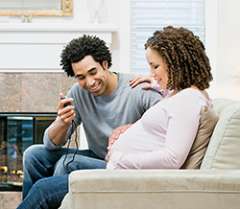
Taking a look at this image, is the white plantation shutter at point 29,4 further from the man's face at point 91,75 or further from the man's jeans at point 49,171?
the man's jeans at point 49,171

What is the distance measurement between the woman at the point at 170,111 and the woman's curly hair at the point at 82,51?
0.46 m

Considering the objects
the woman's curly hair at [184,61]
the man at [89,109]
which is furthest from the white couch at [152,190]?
the man at [89,109]

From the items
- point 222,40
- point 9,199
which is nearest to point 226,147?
point 222,40

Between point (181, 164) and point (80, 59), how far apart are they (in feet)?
2.84

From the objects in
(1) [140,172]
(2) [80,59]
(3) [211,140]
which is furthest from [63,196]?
(2) [80,59]

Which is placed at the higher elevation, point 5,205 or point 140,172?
point 140,172

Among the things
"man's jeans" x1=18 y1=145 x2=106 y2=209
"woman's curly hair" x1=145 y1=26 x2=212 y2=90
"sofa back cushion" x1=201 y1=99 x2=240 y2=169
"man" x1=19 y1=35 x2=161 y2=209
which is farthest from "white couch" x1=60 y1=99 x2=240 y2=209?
"man" x1=19 y1=35 x2=161 y2=209

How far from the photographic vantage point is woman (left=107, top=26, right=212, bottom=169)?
178 centimetres

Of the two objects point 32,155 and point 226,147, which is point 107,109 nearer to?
point 32,155

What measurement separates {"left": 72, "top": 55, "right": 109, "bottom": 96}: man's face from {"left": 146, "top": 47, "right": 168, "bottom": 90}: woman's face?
1.45 ft

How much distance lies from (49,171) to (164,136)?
790mm

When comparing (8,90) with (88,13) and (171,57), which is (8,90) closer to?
(88,13)

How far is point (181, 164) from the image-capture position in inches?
71.1

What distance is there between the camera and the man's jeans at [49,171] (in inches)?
72.6
